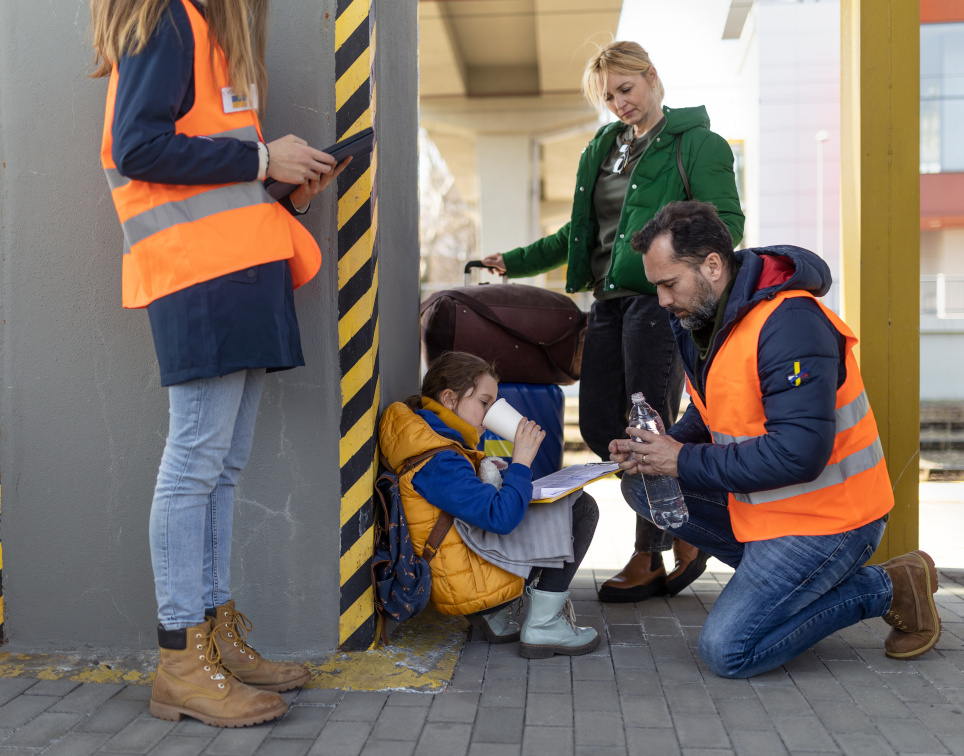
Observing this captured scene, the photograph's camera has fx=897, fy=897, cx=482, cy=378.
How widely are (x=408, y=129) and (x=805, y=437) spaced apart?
6.78 ft

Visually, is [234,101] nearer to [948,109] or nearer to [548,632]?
[548,632]

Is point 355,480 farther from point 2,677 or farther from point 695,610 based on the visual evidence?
point 695,610

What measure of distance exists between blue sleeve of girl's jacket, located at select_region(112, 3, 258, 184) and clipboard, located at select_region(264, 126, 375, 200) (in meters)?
0.22

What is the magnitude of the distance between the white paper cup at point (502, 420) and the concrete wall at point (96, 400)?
64 centimetres

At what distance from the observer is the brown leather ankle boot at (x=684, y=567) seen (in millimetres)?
3783

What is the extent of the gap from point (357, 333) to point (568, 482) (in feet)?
2.89

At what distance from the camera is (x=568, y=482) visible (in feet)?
10.1

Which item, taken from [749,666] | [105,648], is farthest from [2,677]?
[749,666]

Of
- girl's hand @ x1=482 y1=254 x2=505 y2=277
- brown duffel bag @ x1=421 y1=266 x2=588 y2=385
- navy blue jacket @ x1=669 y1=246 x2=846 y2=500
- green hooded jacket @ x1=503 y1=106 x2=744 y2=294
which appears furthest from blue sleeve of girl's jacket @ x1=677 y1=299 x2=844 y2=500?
girl's hand @ x1=482 y1=254 x2=505 y2=277

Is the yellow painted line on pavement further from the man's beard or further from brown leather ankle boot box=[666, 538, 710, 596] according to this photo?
the man's beard

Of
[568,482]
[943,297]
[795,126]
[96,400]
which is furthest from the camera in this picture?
[795,126]

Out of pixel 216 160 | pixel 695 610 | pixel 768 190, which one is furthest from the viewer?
pixel 768 190

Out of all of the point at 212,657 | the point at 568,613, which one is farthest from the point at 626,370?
the point at 212,657

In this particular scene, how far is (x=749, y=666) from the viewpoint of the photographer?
2809 millimetres
